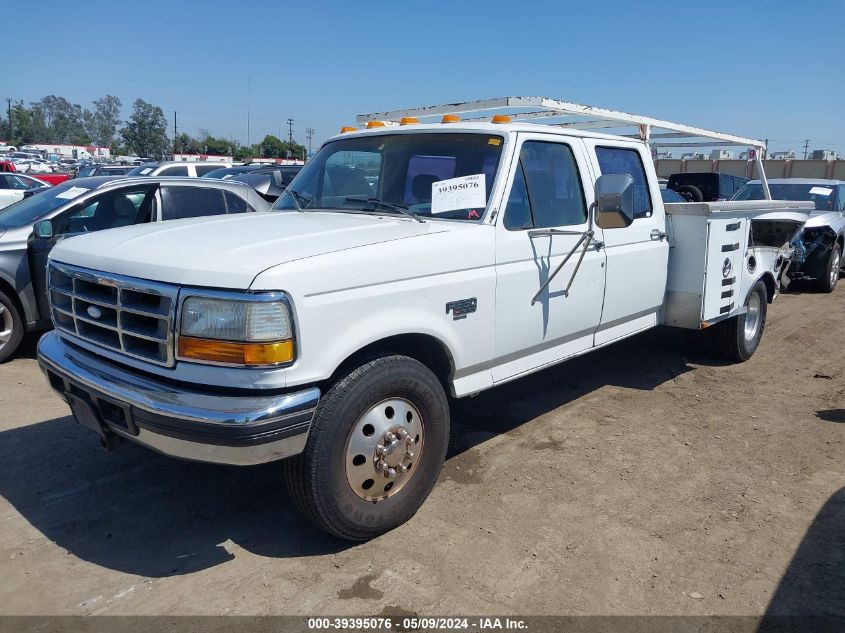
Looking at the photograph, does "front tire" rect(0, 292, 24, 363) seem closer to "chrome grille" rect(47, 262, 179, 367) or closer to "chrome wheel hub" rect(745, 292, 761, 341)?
"chrome grille" rect(47, 262, 179, 367)

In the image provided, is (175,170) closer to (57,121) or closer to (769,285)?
(769,285)

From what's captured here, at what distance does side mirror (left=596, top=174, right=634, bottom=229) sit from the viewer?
404 cm

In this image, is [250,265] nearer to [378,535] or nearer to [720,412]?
[378,535]

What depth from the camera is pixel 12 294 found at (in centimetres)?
616

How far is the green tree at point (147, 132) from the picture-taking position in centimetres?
9331

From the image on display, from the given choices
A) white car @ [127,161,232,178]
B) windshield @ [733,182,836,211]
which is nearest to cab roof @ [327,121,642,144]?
windshield @ [733,182,836,211]

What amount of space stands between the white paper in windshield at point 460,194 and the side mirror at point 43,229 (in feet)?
13.0

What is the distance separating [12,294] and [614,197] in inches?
211

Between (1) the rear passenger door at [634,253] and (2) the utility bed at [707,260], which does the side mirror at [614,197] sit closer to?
(1) the rear passenger door at [634,253]

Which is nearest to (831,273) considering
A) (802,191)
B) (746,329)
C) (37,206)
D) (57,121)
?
(802,191)

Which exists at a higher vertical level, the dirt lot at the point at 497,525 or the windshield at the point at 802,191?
the windshield at the point at 802,191

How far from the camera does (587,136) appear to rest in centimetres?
468

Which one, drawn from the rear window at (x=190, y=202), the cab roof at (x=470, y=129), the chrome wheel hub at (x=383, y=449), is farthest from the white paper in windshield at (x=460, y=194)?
the rear window at (x=190, y=202)

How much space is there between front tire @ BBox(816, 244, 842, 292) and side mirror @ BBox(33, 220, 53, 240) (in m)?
10.7
